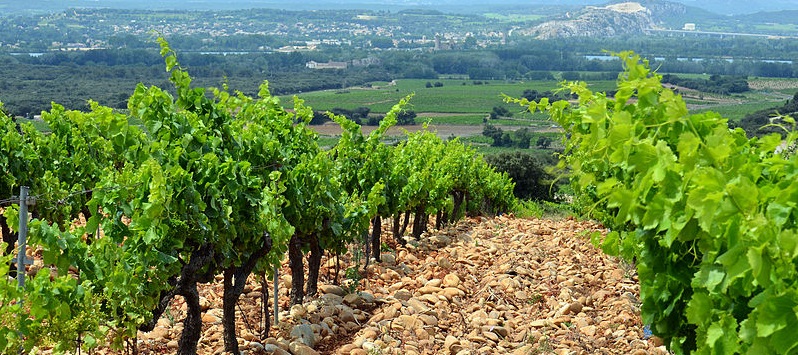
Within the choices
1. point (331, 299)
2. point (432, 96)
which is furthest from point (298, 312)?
point (432, 96)

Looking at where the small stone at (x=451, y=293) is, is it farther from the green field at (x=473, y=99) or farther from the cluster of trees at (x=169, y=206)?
the green field at (x=473, y=99)

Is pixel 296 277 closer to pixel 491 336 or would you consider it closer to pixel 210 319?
pixel 210 319

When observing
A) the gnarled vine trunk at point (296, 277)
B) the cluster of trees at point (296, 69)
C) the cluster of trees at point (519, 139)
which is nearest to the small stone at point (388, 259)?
the gnarled vine trunk at point (296, 277)

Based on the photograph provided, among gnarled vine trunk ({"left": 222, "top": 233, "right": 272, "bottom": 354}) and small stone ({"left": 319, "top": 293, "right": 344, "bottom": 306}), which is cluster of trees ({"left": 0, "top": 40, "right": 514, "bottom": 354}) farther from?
small stone ({"left": 319, "top": 293, "right": 344, "bottom": 306})

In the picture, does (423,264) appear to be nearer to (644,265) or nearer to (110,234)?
(110,234)

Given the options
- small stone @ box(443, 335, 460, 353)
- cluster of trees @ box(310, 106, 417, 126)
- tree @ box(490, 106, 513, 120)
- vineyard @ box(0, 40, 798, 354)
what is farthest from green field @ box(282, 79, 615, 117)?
small stone @ box(443, 335, 460, 353)

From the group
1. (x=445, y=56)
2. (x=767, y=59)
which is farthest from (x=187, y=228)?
(x=767, y=59)

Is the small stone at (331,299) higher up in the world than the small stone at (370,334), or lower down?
lower down

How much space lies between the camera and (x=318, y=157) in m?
8.63

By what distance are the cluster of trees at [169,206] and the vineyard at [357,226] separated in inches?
0.7

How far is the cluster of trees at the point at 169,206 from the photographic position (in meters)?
5.30

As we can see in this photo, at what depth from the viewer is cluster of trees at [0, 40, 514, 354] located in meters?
5.30

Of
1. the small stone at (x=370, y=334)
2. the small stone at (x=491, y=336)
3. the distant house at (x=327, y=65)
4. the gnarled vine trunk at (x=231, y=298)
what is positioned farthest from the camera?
the distant house at (x=327, y=65)

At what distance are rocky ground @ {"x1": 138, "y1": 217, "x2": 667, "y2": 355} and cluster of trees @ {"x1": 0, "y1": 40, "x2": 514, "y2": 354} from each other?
1.81ft
